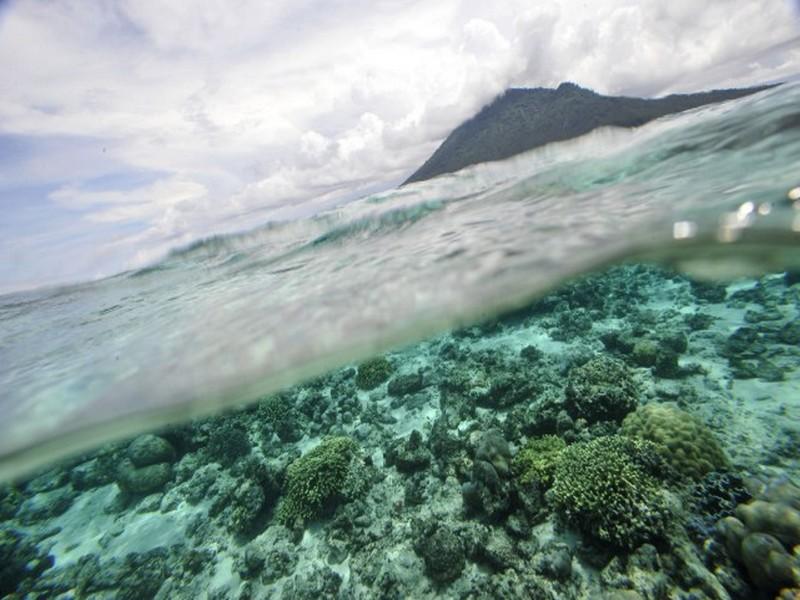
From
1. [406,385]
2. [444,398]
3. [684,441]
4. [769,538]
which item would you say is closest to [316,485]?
[444,398]

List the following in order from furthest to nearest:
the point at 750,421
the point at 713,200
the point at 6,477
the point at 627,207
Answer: the point at 6,477 < the point at 627,207 < the point at 713,200 < the point at 750,421

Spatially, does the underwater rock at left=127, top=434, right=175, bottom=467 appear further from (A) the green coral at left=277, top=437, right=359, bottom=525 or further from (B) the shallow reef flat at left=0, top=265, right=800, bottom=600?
(A) the green coral at left=277, top=437, right=359, bottom=525

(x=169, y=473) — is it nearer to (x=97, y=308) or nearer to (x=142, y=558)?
(x=142, y=558)

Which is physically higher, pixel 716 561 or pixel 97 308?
pixel 97 308

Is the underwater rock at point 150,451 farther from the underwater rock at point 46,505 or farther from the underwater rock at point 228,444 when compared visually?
the underwater rock at point 46,505

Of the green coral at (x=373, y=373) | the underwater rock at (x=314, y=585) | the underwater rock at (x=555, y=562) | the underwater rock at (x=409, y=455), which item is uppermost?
the underwater rock at (x=555, y=562)

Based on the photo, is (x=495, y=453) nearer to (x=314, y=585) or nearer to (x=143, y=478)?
(x=314, y=585)

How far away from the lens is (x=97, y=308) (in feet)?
49.3

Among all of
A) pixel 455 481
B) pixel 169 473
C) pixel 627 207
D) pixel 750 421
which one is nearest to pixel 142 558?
pixel 169 473

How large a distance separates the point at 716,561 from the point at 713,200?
8778 mm

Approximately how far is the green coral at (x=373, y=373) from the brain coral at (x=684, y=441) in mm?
9850

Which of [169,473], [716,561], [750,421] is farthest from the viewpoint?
[169,473]

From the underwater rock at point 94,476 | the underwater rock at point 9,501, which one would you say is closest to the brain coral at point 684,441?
the underwater rock at point 94,476

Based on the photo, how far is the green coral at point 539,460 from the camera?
793cm
